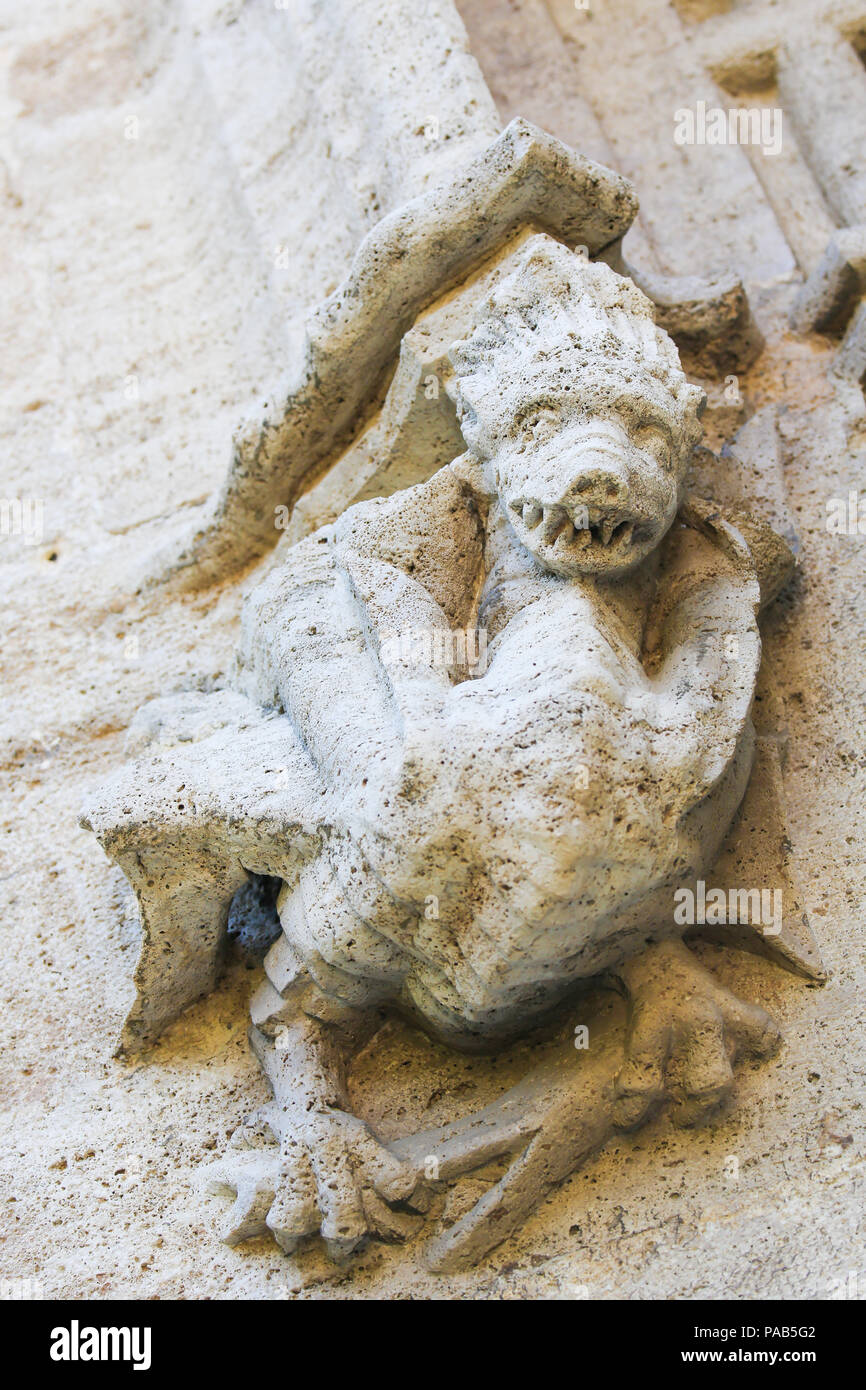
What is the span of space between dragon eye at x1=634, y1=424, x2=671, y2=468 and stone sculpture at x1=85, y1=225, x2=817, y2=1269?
0.04ft

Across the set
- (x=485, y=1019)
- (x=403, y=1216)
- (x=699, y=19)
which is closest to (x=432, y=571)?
(x=485, y=1019)

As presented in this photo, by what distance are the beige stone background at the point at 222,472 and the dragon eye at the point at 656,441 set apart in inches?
26.0

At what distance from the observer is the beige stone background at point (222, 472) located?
2.29m

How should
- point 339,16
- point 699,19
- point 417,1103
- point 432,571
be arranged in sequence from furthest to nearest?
1. point 699,19
2. point 339,16
3. point 432,571
4. point 417,1103

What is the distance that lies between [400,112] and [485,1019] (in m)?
2.24

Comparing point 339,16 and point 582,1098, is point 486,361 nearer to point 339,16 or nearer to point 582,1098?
point 582,1098

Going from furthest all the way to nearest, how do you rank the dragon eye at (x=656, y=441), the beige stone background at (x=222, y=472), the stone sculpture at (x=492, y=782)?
the dragon eye at (x=656, y=441), the beige stone background at (x=222, y=472), the stone sculpture at (x=492, y=782)

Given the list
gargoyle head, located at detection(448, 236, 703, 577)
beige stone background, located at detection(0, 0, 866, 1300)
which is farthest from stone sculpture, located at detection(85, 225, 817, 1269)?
beige stone background, located at detection(0, 0, 866, 1300)

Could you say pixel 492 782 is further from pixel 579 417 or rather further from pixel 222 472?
pixel 222 472

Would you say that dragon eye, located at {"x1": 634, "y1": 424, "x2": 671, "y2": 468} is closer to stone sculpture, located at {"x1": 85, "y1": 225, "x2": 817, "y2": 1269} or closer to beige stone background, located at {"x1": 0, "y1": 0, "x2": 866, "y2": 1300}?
stone sculpture, located at {"x1": 85, "y1": 225, "x2": 817, "y2": 1269}

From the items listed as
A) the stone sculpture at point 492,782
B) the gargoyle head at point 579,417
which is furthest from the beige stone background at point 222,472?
the gargoyle head at point 579,417

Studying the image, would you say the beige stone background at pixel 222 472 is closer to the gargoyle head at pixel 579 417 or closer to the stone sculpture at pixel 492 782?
the stone sculpture at pixel 492 782

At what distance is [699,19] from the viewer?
4.30m

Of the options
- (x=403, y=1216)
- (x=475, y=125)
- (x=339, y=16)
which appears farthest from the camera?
(x=339, y=16)
